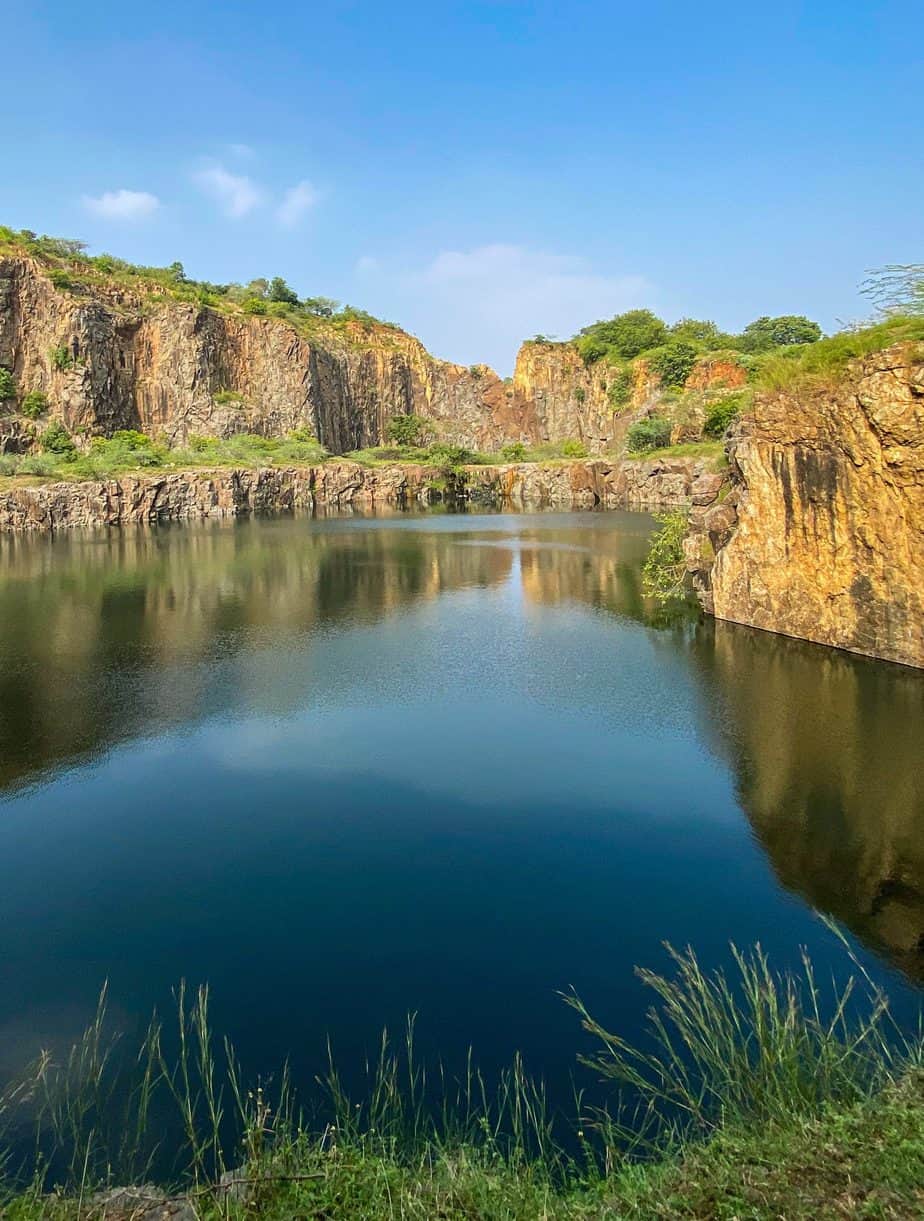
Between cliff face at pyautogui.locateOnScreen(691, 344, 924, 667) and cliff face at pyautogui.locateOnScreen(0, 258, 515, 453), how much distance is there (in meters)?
74.1

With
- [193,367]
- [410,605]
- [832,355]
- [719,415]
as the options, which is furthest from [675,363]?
[832,355]

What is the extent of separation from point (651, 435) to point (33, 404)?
201 ft

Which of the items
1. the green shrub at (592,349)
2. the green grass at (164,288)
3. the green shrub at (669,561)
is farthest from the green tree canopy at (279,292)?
the green shrub at (669,561)

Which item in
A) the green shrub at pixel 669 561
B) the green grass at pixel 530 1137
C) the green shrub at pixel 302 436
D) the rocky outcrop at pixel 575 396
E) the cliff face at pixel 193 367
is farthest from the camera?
the rocky outcrop at pixel 575 396

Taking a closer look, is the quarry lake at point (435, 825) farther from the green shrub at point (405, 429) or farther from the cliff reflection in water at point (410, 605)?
the green shrub at point (405, 429)

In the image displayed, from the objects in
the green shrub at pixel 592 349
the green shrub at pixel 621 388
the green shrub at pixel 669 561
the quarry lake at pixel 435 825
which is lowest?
the quarry lake at pixel 435 825

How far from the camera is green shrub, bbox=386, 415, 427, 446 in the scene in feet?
341

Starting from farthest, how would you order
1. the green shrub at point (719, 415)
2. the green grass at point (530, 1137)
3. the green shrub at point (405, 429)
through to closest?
the green shrub at point (405, 429)
the green shrub at point (719, 415)
the green grass at point (530, 1137)

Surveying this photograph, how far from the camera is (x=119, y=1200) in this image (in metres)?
5.04

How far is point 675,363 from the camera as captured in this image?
8606cm

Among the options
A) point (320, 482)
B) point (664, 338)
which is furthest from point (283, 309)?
point (664, 338)

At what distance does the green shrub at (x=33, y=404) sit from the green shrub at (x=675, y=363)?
65297mm

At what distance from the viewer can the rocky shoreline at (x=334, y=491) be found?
5944cm

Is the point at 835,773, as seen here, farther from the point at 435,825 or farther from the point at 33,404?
the point at 33,404
